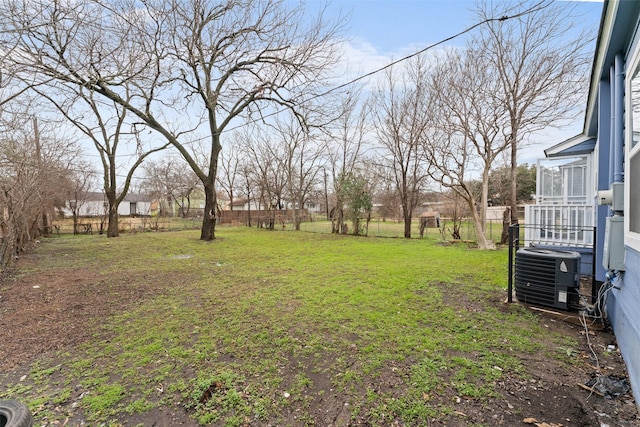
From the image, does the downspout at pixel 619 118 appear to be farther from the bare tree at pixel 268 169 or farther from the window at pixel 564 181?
the bare tree at pixel 268 169

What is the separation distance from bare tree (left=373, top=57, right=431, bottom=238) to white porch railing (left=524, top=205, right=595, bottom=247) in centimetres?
515

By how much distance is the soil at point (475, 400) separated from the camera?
173 centimetres

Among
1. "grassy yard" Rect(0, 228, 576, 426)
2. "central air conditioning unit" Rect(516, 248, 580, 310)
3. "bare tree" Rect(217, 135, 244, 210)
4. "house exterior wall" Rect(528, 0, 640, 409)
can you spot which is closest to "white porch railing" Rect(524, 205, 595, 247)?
"grassy yard" Rect(0, 228, 576, 426)

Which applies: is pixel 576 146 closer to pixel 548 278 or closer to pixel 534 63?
pixel 534 63

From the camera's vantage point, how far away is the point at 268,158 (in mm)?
17812

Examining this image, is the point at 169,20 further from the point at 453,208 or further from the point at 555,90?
the point at 453,208

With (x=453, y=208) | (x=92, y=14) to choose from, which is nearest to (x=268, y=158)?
(x=453, y=208)

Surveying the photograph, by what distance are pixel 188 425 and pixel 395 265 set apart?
524 cm

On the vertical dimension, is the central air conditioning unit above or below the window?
below

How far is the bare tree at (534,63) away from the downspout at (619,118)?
617 centimetres

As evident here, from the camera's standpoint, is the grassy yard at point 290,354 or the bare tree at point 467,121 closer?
the grassy yard at point 290,354

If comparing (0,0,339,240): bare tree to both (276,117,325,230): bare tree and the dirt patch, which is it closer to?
the dirt patch

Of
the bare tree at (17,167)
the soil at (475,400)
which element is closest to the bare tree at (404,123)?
the soil at (475,400)

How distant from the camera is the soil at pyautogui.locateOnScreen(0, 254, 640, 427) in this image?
1.73 metres
